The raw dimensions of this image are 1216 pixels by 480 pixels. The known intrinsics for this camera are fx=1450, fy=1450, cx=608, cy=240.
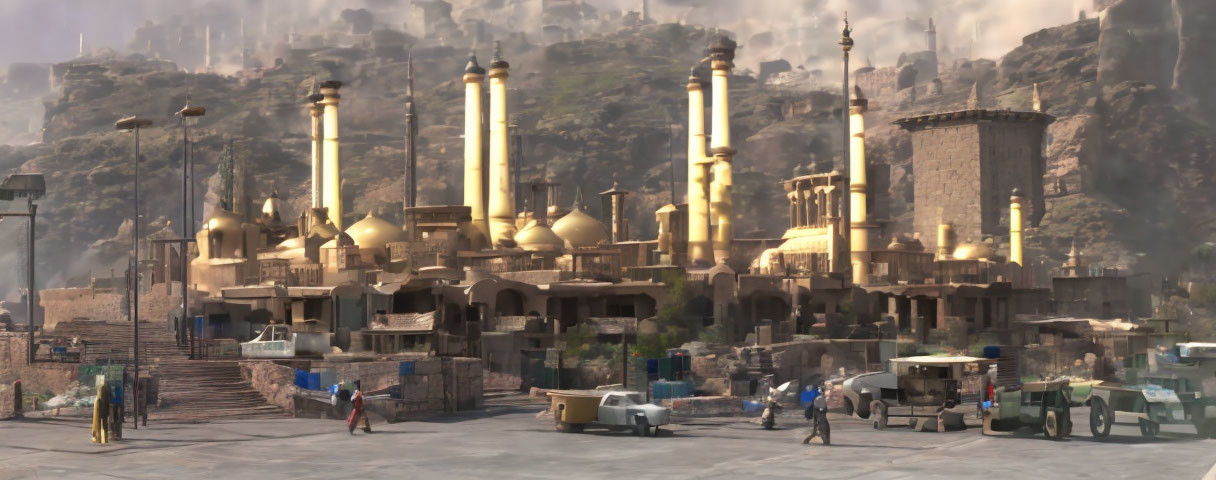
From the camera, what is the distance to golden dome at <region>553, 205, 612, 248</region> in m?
70.7

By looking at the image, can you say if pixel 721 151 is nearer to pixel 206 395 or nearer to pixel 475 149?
pixel 475 149

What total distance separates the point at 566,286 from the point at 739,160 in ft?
384

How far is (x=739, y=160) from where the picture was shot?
171750mm

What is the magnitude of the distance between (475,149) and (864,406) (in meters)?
40.5

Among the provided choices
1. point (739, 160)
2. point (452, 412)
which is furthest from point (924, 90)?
point (452, 412)

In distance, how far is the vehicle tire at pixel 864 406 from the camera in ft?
115

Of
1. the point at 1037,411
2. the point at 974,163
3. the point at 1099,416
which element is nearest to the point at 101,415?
the point at 1037,411

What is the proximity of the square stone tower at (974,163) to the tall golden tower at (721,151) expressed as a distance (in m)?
48.4

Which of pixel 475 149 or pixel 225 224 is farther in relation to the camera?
pixel 475 149

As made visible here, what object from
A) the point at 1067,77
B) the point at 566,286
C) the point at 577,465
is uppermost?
the point at 1067,77

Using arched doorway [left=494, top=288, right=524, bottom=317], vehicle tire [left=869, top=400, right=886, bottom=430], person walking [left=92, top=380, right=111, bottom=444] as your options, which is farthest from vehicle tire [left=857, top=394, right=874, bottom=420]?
arched doorway [left=494, top=288, right=524, bottom=317]

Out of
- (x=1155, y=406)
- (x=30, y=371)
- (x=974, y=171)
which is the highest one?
(x=974, y=171)

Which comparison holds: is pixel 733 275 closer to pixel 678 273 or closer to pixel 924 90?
pixel 678 273

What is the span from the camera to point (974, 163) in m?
118
